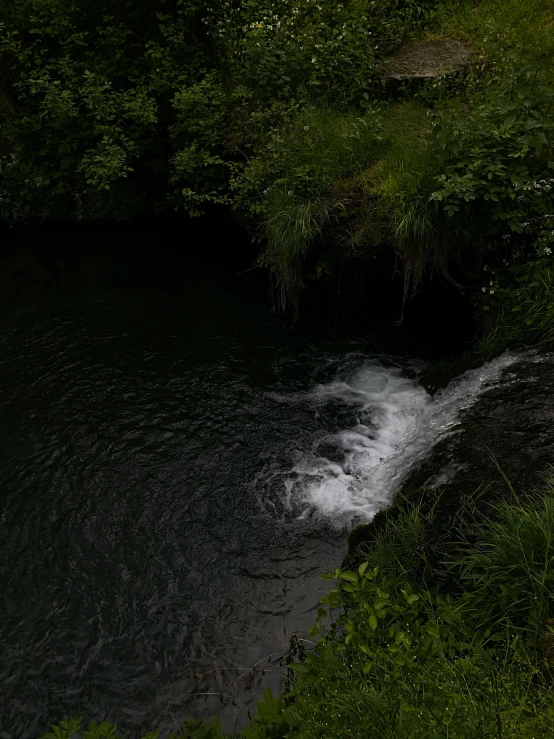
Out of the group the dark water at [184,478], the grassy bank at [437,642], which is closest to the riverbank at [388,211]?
the grassy bank at [437,642]

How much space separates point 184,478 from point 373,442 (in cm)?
171

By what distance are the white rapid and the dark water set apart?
18 mm

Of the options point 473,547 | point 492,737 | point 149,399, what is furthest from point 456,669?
point 149,399

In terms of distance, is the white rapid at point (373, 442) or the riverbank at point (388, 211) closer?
the riverbank at point (388, 211)

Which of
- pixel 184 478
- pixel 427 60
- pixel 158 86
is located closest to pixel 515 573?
pixel 184 478

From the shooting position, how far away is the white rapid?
5047 mm

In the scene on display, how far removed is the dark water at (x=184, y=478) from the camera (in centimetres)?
403

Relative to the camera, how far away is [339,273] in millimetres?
6980

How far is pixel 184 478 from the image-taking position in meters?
5.43

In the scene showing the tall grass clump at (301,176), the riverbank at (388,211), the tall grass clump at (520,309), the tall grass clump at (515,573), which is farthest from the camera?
the tall grass clump at (301,176)

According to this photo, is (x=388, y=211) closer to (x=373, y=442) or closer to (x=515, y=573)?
(x=373, y=442)

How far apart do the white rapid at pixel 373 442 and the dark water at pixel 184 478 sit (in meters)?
0.02

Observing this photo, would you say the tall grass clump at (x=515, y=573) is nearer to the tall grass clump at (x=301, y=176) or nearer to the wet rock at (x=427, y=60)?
the tall grass clump at (x=301, y=176)

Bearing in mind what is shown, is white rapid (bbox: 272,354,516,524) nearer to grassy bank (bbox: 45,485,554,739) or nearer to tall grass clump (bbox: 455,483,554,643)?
grassy bank (bbox: 45,485,554,739)
